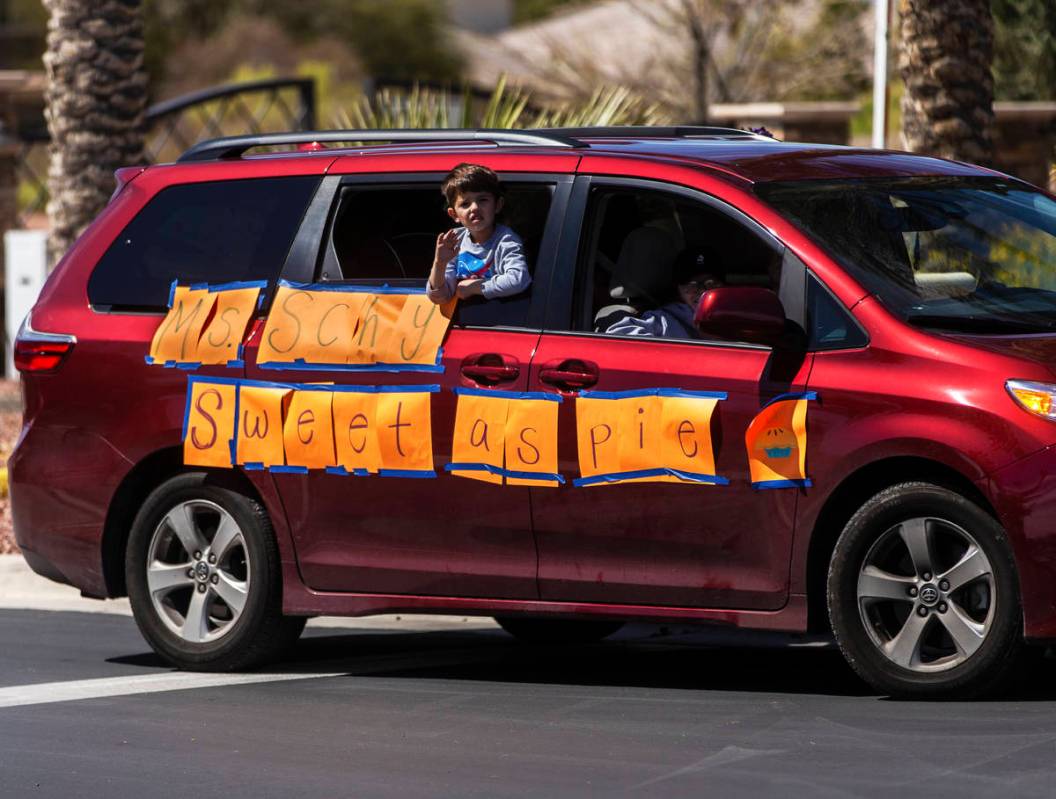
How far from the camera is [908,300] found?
713 centimetres

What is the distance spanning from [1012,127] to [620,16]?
17.2m

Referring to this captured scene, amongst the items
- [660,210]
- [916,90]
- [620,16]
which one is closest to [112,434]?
[660,210]

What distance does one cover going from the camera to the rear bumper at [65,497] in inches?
337

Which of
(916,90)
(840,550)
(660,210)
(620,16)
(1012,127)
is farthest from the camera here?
(620,16)

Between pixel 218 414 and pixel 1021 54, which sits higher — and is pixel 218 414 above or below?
below

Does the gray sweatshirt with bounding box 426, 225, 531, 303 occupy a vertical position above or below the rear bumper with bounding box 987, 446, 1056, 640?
above

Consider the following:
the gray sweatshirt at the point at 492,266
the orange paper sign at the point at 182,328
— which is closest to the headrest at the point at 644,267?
the gray sweatshirt at the point at 492,266

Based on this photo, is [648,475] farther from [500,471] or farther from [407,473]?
[407,473]

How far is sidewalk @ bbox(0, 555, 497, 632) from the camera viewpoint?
985 cm

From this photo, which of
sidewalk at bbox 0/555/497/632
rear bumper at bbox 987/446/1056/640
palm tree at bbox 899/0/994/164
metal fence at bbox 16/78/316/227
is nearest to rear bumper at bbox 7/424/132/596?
sidewalk at bbox 0/555/497/632

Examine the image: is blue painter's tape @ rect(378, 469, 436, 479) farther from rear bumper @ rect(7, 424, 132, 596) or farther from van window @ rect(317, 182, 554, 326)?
rear bumper @ rect(7, 424, 132, 596)

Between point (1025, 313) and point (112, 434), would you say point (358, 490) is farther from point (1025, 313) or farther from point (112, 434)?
point (1025, 313)

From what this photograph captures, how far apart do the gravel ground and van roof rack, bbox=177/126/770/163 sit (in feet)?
7.96

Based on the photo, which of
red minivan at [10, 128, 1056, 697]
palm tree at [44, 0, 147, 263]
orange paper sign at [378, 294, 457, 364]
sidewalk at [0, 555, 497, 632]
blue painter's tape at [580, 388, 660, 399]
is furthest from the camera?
palm tree at [44, 0, 147, 263]
